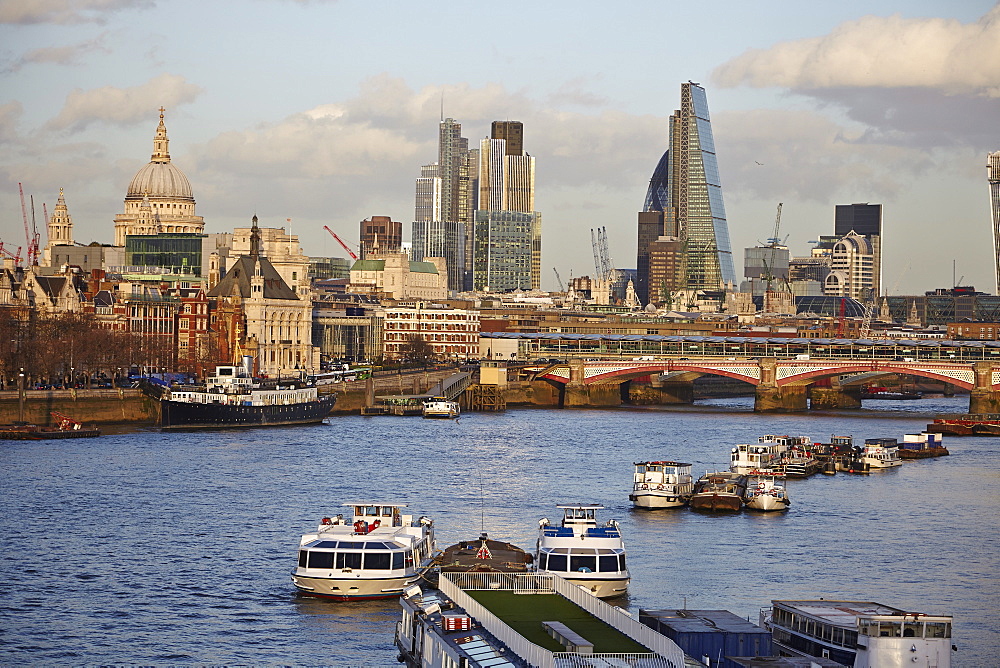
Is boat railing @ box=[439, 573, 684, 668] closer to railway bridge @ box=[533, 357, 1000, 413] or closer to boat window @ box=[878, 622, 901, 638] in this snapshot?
boat window @ box=[878, 622, 901, 638]

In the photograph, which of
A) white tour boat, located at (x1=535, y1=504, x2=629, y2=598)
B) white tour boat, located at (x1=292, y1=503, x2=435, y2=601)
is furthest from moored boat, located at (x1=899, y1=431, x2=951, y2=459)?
white tour boat, located at (x1=292, y1=503, x2=435, y2=601)

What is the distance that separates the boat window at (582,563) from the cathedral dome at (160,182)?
161m

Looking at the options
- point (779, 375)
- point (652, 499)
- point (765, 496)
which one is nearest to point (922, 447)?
point (765, 496)

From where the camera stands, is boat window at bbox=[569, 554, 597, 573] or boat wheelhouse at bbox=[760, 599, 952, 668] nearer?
boat wheelhouse at bbox=[760, 599, 952, 668]

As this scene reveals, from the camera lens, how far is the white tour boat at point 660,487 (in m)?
56.9

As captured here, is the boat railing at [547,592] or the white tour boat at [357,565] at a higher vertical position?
the boat railing at [547,592]

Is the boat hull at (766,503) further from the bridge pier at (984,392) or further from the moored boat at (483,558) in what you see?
the bridge pier at (984,392)

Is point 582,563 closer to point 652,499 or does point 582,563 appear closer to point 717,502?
point 652,499

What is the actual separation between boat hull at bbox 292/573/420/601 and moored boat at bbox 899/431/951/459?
4520 cm

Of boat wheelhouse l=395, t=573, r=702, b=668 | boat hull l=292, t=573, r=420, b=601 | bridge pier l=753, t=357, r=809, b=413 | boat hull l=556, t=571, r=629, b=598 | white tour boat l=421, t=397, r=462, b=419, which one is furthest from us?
bridge pier l=753, t=357, r=809, b=413

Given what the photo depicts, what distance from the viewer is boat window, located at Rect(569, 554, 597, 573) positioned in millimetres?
38281

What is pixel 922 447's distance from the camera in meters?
81.4

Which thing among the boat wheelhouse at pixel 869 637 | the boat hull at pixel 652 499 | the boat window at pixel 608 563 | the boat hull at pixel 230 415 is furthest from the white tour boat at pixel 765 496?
the boat hull at pixel 230 415

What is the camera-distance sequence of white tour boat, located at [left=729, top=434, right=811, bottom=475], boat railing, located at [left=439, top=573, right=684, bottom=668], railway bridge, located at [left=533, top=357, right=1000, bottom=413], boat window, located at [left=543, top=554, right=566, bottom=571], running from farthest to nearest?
railway bridge, located at [left=533, top=357, right=1000, bottom=413] → white tour boat, located at [left=729, top=434, right=811, bottom=475] → boat window, located at [left=543, top=554, right=566, bottom=571] → boat railing, located at [left=439, top=573, right=684, bottom=668]
